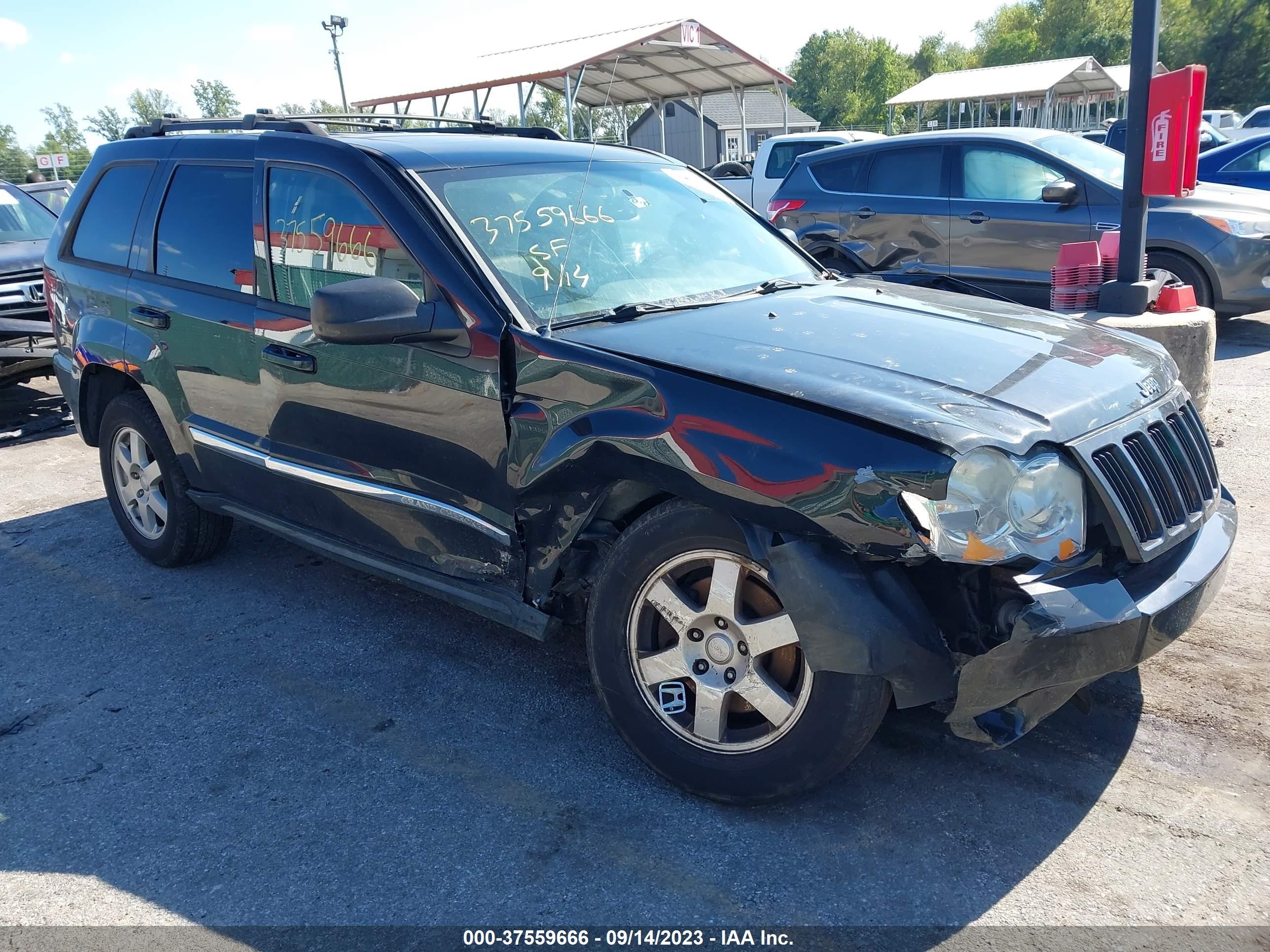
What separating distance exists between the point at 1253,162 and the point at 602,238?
11.7 metres

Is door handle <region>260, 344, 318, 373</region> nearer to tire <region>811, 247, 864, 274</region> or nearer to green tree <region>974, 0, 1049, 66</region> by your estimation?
tire <region>811, 247, 864, 274</region>

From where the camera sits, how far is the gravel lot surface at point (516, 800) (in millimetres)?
2488

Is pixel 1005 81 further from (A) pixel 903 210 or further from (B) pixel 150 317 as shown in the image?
(B) pixel 150 317

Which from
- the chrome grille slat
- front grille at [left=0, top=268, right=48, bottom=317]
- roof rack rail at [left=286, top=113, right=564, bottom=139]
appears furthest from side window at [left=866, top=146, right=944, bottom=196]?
front grille at [left=0, top=268, right=48, bottom=317]

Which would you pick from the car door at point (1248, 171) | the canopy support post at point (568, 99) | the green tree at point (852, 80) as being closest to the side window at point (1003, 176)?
the canopy support post at point (568, 99)

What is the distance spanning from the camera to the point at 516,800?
292 cm

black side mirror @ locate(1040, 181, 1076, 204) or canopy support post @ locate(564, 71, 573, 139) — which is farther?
black side mirror @ locate(1040, 181, 1076, 204)

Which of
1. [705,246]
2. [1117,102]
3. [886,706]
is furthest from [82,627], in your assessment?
[1117,102]

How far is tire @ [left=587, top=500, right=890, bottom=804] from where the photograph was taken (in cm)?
259

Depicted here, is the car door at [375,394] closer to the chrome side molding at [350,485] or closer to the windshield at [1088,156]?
the chrome side molding at [350,485]

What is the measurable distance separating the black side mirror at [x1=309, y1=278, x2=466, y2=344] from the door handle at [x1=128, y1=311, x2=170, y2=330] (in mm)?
1545

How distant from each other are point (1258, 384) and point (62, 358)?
7613 millimetres

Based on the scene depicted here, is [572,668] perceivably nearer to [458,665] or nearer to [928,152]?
[458,665]

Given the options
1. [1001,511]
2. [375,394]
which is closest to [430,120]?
[375,394]
